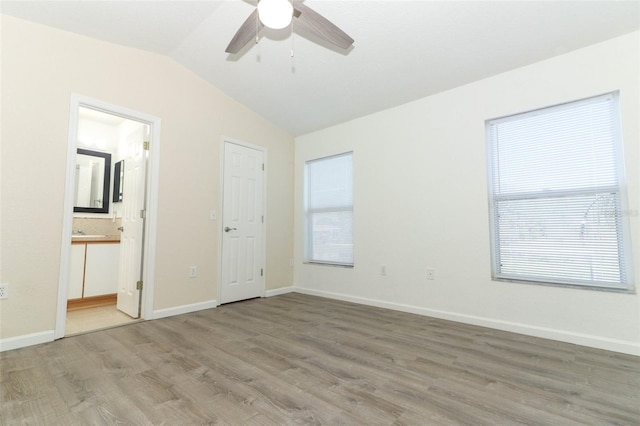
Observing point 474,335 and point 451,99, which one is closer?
point 474,335

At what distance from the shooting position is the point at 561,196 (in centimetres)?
264

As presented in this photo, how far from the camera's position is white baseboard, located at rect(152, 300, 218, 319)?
323 centimetres

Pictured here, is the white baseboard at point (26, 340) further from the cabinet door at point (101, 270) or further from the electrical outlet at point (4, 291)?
the cabinet door at point (101, 270)

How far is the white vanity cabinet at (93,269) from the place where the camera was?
3.77 meters

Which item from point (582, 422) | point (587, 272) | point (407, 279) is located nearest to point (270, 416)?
point (582, 422)

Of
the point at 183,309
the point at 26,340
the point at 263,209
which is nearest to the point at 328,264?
the point at 263,209

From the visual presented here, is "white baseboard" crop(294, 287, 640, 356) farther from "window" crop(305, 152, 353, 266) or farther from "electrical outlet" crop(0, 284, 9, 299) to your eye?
"electrical outlet" crop(0, 284, 9, 299)

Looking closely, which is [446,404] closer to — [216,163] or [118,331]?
[118,331]

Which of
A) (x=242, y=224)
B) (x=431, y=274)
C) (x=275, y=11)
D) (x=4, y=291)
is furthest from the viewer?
(x=242, y=224)

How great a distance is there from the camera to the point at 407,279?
3.52 meters

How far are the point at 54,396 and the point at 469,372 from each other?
99.0 inches

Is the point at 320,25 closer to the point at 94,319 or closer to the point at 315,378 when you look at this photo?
the point at 315,378

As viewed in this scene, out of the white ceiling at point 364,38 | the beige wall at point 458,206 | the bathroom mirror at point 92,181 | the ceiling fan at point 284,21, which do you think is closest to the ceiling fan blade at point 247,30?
the ceiling fan at point 284,21

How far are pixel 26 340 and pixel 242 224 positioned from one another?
2.33 meters
